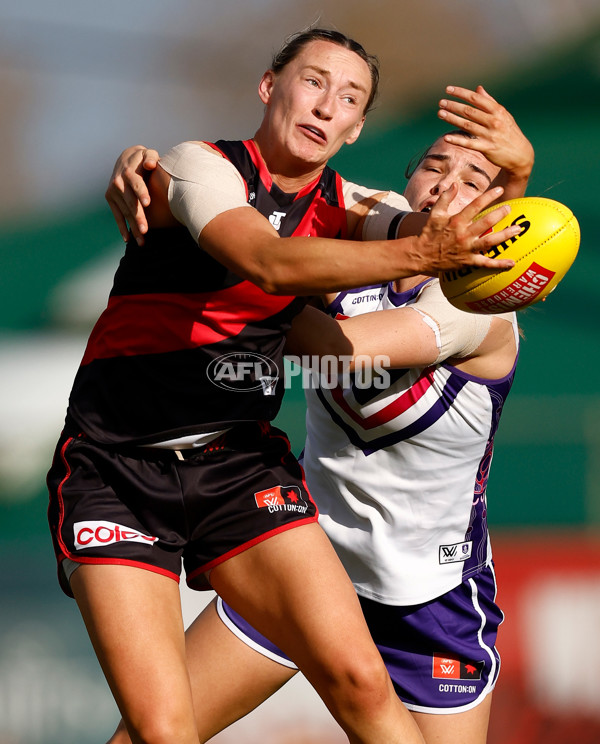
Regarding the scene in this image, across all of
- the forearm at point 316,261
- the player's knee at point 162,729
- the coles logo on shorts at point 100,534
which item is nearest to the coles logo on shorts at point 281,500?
the coles logo on shorts at point 100,534

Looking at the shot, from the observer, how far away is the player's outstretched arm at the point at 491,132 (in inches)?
88.0

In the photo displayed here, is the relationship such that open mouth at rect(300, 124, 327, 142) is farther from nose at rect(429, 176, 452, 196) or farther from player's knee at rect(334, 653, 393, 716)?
player's knee at rect(334, 653, 393, 716)

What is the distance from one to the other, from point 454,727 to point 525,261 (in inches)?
62.6

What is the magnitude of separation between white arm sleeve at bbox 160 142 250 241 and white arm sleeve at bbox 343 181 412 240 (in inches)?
19.7

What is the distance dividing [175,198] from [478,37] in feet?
17.4

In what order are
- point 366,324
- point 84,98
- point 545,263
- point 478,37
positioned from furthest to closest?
point 478,37 < point 84,98 < point 366,324 < point 545,263

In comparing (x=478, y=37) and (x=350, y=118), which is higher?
(x=478, y=37)

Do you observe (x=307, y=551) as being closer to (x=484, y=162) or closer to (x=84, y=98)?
(x=484, y=162)

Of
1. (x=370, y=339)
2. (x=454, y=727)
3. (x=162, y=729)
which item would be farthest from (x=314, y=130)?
Result: (x=454, y=727)

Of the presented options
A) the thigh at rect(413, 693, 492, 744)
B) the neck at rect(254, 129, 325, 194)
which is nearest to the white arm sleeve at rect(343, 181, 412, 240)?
the neck at rect(254, 129, 325, 194)

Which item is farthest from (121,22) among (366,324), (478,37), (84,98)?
(366,324)

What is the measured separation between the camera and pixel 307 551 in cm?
234

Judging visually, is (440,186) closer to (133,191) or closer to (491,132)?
(491,132)

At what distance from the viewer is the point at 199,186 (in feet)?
6.90
